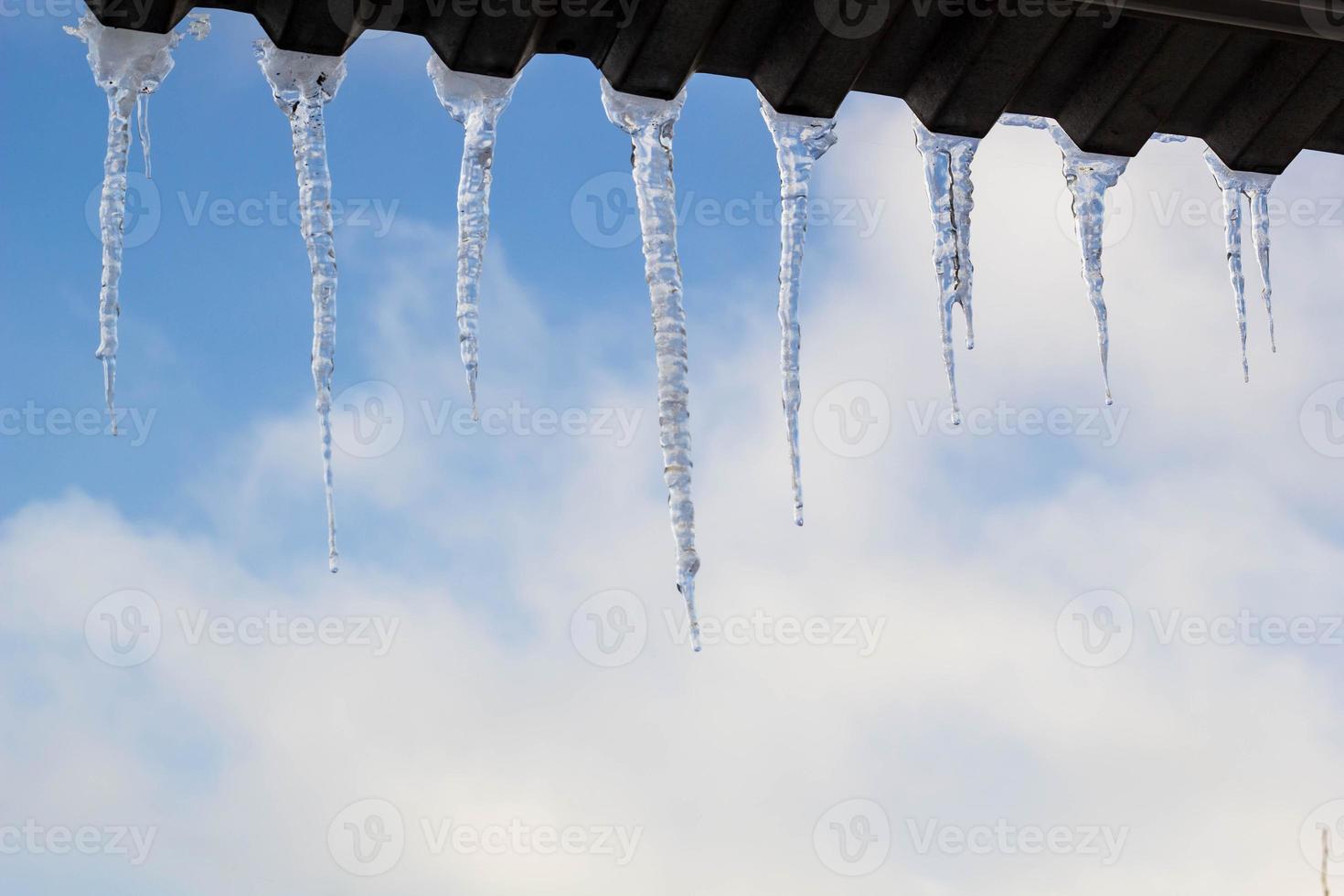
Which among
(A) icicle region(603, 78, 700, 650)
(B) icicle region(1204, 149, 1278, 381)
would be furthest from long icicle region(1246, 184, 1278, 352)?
(A) icicle region(603, 78, 700, 650)

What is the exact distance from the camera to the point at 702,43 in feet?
10.2

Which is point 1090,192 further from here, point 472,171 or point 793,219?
point 472,171

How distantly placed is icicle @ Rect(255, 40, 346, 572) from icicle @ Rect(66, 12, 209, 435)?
0.22m

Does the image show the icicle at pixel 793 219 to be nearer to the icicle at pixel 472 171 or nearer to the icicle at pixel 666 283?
the icicle at pixel 666 283

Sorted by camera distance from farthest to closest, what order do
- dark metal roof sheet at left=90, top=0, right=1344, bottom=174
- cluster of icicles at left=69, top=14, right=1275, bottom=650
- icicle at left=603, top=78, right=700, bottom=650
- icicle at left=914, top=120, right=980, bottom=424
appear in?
1. icicle at left=914, top=120, right=980, bottom=424
2. icicle at left=603, top=78, right=700, bottom=650
3. cluster of icicles at left=69, top=14, right=1275, bottom=650
4. dark metal roof sheet at left=90, top=0, right=1344, bottom=174

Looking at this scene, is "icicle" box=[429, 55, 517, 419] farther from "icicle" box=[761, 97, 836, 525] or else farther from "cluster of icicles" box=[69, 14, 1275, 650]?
"icicle" box=[761, 97, 836, 525]

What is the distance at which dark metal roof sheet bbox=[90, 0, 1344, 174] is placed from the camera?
9.73ft

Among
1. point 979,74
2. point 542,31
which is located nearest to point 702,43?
point 542,31

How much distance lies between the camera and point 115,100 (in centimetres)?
327

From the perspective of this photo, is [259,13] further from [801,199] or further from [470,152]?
[801,199]

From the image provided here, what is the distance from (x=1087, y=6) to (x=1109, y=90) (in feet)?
1.41

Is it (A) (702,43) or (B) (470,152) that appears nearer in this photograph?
(A) (702,43)

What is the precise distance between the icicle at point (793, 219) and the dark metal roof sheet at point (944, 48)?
0.27 ft

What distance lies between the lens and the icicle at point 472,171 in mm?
3195
